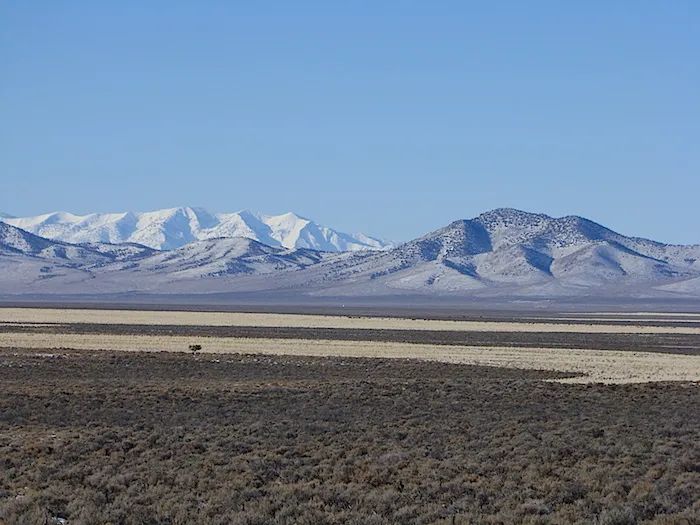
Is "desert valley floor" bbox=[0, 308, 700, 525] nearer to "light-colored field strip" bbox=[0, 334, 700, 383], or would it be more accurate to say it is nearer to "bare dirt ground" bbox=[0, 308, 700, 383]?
"light-colored field strip" bbox=[0, 334, 700, 383]

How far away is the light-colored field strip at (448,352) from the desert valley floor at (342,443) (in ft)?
2.17

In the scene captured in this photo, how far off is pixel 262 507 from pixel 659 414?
13997 millimetres

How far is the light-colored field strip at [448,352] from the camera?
147ft

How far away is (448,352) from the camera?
57.8 meters

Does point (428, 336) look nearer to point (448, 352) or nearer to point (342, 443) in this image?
point (448, 352)

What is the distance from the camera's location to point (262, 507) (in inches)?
607

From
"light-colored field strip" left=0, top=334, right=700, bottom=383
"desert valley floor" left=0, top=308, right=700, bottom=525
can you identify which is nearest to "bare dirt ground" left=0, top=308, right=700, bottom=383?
"light-colored field strip" left=0, top=334, right=700, bottom=383

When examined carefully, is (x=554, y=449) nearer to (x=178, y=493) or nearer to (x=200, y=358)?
(x=178, y=493)

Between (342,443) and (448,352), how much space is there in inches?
1449

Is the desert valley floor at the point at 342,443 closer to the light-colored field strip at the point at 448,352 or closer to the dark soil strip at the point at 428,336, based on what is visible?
the light-colored field strip at the point at 448,352

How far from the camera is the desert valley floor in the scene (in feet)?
50.9

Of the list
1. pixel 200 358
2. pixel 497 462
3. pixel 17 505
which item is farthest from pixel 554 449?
pixel 200 358

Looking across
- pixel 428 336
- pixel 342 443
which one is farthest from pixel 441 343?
pixel 342 443

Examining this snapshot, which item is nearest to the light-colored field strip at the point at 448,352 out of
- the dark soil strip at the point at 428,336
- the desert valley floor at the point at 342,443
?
the desert valley floor at the point at 342,443
